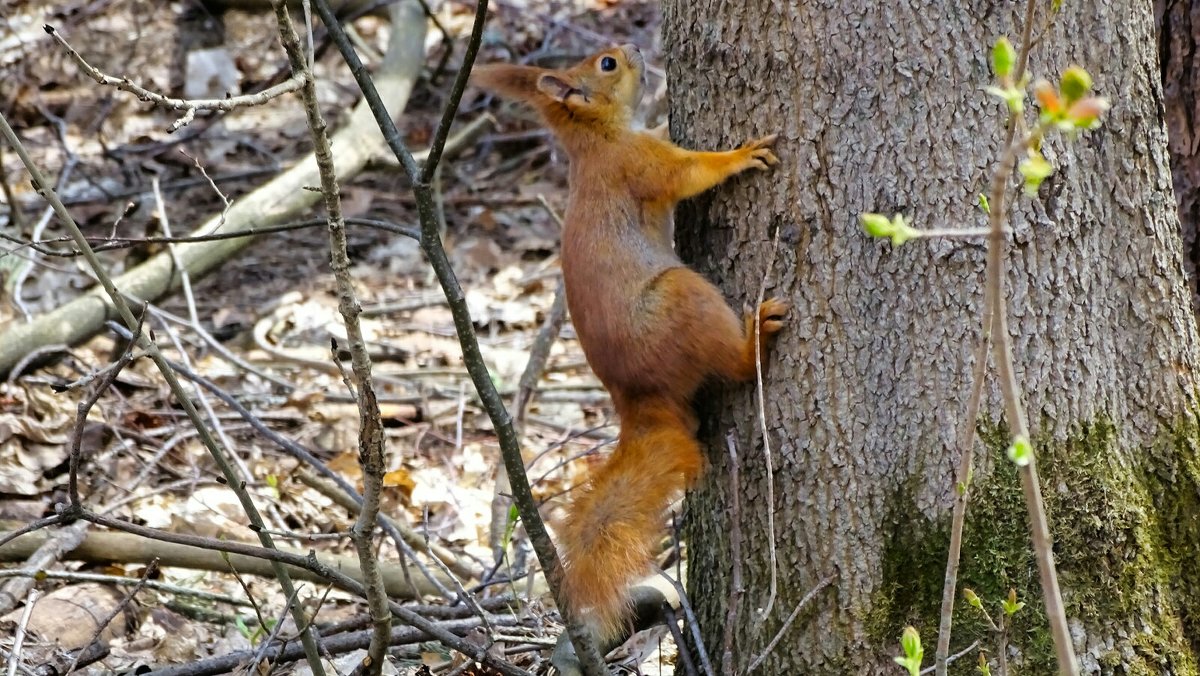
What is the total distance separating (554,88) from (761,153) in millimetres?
1259

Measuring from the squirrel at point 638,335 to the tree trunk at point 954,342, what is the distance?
0.52ft

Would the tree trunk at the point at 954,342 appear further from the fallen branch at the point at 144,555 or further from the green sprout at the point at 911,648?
the fallen branch at the point at 144,555

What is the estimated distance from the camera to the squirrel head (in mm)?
3516

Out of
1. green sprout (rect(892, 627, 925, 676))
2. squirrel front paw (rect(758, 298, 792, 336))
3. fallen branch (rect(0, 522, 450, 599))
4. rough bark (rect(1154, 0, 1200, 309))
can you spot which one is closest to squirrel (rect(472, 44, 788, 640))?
squirrel front paw (rect(758, 298, 792, 336))

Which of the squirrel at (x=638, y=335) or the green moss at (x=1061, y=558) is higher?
the squirrel at (x=638, y=335)

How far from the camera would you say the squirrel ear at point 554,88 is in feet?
11.6

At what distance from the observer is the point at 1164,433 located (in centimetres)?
239

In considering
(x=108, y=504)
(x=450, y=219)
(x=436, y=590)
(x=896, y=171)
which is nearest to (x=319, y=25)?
(x=450, y=219)

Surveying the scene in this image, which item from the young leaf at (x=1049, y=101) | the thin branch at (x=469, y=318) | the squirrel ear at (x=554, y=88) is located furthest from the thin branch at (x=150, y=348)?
the young leaf at (x=1049, y=101)

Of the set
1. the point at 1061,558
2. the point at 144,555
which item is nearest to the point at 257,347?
the point at 144,555

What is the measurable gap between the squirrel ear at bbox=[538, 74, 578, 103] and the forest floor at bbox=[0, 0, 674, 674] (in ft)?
3.14

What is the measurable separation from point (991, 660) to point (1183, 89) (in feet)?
6.16

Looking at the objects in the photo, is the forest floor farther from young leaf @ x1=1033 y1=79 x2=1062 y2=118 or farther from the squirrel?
young leaf @ x1=1033 y1=79 x2=1062 y2=118

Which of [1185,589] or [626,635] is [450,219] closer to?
[626,635]
